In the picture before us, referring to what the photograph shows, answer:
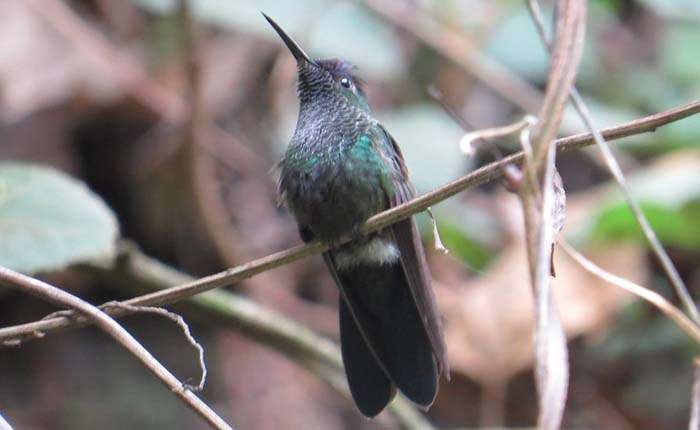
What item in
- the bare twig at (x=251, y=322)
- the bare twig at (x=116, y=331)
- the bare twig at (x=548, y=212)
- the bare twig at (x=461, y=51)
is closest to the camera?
the bare twig at (x=548, y=212)

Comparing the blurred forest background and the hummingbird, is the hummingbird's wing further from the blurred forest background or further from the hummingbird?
the blurred forest background

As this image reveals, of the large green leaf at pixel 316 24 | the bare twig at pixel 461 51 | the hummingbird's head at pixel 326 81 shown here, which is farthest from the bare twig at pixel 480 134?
the bare twig at pixel 461 51

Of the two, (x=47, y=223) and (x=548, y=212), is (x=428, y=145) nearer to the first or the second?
(x=47, y=223)

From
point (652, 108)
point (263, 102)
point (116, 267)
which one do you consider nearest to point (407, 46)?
point (263, 102)

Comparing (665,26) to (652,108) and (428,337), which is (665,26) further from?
(428,337)

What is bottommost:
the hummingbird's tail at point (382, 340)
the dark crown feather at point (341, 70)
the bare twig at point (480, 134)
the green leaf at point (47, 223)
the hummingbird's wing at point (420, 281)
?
the green leaf at point (47, 223)

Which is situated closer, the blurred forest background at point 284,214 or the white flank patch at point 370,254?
the white flank patch at point 370,254

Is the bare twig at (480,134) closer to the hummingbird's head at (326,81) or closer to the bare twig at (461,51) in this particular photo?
the hummingbird's head at (326,81)
